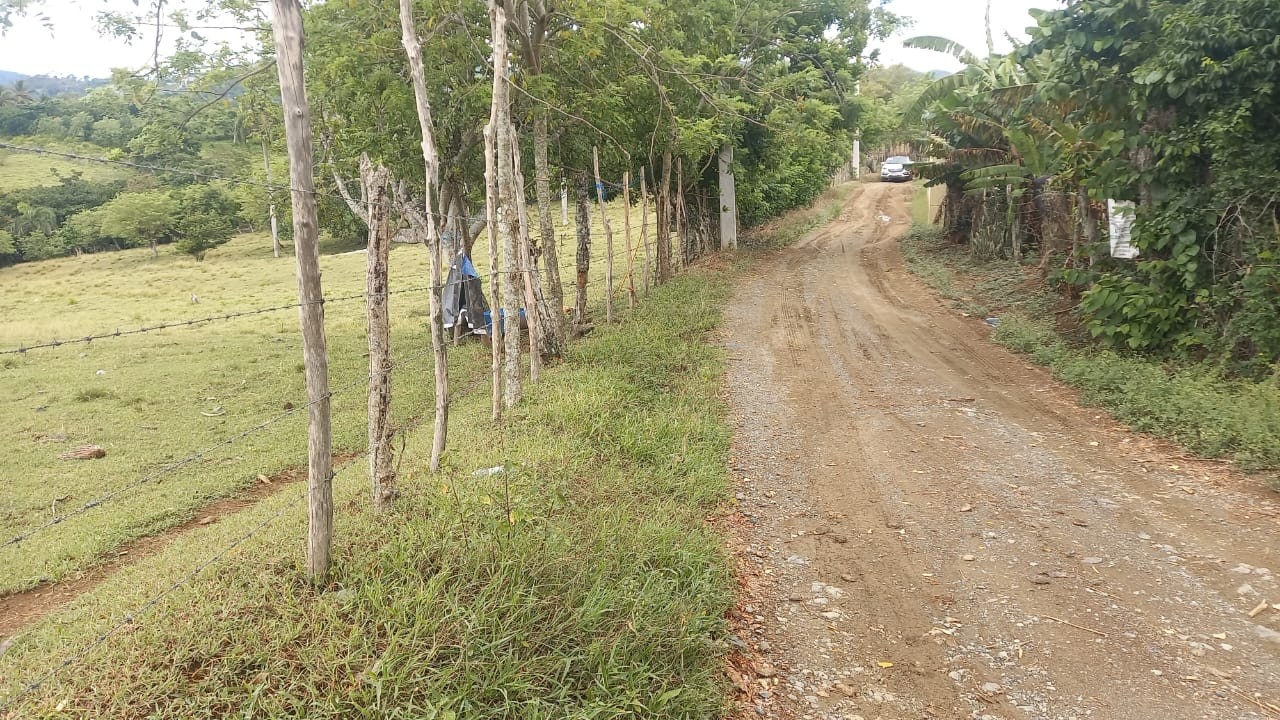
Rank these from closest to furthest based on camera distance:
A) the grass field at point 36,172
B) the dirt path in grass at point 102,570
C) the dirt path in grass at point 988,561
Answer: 1. the dirt path in grass at point 988,561
2. the dirt path in grass at point 102,570
3. the grass field at point 36,172

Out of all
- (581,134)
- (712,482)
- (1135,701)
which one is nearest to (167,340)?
(581,134)

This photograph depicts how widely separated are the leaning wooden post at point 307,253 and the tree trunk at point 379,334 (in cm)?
42

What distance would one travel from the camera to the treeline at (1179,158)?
7539mm

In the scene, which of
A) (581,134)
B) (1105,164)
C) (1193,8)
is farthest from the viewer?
(581,134)

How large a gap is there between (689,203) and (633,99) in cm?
946

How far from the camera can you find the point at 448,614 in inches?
144

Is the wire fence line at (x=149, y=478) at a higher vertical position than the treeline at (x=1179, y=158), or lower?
lower

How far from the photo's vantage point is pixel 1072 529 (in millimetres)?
5523

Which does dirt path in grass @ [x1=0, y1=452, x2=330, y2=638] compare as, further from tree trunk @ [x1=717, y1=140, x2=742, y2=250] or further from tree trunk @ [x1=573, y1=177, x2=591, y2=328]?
tree trunk @ [x1=717, y1=140, x2=742, y2=250]

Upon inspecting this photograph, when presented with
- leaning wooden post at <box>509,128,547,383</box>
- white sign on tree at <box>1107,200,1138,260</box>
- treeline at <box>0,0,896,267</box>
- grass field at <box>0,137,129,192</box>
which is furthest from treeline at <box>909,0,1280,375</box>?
grass field at <box>0,137,129,192</box>

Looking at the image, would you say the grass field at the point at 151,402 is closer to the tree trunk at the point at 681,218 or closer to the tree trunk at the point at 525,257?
the tree trunk at the point at 681,218

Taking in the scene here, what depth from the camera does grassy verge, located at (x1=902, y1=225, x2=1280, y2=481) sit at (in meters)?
6.45

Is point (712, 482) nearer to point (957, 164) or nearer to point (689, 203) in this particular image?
point (957, 164)

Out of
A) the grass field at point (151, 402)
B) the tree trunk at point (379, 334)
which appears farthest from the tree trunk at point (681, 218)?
the tree trunk at point (379, 334)
